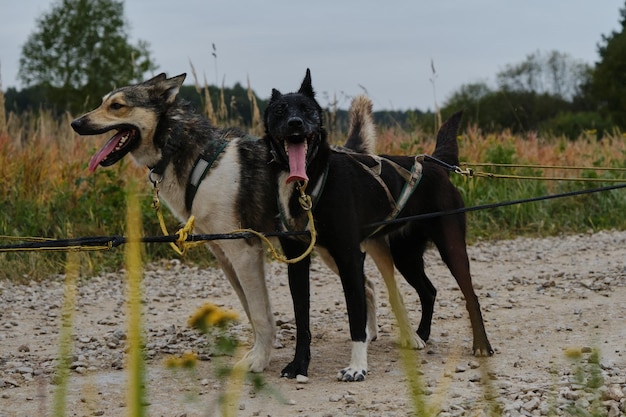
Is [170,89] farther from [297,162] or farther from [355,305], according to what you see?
[355,305]

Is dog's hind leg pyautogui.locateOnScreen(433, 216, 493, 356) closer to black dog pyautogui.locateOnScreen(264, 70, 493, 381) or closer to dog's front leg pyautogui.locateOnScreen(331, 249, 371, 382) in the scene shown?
black dog pyautogui.locateOnScreen(264, 70, 493, 381)

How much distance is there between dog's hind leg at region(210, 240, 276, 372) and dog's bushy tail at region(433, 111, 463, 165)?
4.19 feet

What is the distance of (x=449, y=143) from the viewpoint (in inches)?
205

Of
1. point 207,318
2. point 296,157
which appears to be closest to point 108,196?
point 296,157

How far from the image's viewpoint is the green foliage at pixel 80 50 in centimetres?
4047

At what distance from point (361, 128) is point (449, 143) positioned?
0.55 meters

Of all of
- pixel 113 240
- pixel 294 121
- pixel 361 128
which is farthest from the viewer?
pixel 361 128

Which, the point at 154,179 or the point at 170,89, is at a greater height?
the point at 170,89

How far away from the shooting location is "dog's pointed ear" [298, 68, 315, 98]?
440 centimetres

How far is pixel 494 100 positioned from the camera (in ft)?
130

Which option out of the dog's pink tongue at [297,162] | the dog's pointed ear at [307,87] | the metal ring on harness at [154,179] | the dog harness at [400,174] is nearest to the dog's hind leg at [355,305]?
the dog harness at [400,174]

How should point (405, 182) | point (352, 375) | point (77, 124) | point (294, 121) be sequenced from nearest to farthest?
point (294, 121), point (352, 375), point (77, 124), point (405, 182)

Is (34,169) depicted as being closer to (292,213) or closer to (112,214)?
(112,214)

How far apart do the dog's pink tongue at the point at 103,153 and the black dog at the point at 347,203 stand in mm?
844
